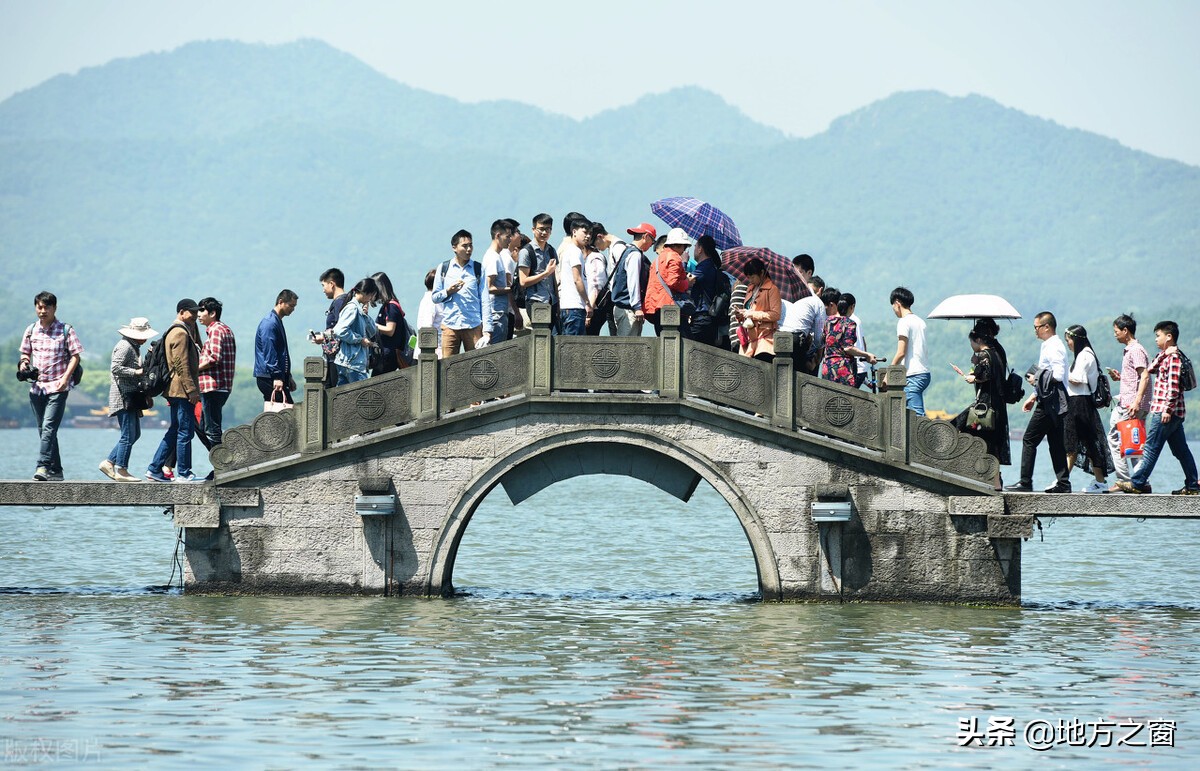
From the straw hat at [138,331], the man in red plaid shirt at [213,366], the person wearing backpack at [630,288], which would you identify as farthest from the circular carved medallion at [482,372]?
the straw hat at [138,331]

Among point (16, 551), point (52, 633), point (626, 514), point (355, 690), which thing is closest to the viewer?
point (355, 690)

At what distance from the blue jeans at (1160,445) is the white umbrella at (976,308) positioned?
6.16ft

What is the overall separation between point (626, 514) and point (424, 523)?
29.4 m

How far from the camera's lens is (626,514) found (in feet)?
157

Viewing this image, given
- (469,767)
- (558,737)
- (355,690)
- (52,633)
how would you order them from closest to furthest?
(469,767) → (558,737) → (355,690) → (52,633)

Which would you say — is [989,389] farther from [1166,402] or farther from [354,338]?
[354,338]

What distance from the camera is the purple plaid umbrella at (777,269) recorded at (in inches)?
733

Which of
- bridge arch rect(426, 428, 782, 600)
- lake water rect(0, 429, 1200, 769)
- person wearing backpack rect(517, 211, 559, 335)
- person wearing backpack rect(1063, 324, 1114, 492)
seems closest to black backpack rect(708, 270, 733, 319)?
bridge arch rect(426, 428, 782, 600)

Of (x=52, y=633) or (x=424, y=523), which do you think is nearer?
(x=52, y=633)

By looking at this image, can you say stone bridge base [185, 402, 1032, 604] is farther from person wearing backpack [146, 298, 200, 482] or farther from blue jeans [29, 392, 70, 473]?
blue jeans [29, 392, 70, 473]

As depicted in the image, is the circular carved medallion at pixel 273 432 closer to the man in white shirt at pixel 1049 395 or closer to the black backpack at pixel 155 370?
the black backpack at pixel 155 370

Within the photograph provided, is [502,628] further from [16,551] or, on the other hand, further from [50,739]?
[16,551]

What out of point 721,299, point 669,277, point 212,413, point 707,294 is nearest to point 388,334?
point 212,413

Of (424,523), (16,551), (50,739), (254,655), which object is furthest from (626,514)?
(50,739)
